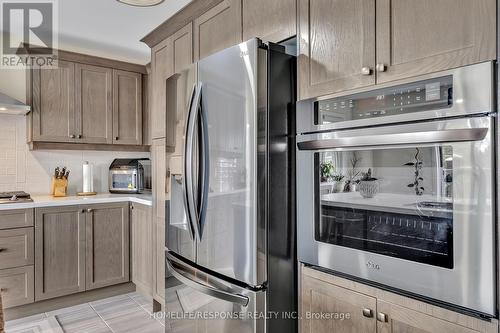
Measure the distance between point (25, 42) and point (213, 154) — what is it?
258cm

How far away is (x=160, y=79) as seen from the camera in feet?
8.99

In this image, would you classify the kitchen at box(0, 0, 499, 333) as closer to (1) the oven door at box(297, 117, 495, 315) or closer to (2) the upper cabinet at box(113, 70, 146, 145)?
(1) the oven door at box(297, 117, 495, 315)

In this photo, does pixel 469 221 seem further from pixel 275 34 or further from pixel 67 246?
pixel 67 246

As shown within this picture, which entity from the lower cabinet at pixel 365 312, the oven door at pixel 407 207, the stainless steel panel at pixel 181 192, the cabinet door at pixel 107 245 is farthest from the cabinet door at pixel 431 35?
the cabinet door at pixel 107 245

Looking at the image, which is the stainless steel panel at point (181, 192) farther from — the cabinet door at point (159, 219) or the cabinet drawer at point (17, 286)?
the cabinet drawer at point (17, 286)

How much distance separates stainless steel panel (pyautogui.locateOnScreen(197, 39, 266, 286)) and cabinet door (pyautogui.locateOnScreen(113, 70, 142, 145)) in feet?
6.93

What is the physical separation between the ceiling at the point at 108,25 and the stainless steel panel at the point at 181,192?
0.77 meters

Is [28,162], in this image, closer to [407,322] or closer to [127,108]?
[127,108]

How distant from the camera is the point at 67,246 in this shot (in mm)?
2980

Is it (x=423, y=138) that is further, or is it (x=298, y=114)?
(x=298, y=114)

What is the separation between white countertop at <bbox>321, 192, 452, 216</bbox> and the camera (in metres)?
1.12

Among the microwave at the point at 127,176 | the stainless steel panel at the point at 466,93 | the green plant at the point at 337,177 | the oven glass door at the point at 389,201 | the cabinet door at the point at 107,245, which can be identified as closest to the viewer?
the stainless steel panel at the point at 466,93

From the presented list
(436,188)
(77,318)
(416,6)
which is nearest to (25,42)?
(77,318)

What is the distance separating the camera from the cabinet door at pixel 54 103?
314 cm
